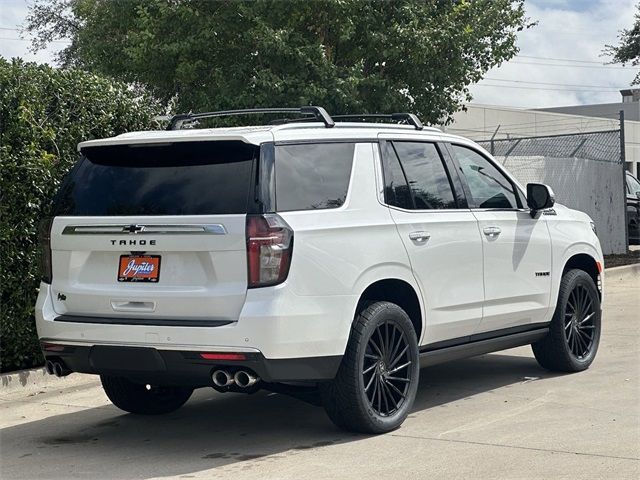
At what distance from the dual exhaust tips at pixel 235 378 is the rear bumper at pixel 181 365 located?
1.1 inches

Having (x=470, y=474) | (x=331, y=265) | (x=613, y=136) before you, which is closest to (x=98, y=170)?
(x=331, y=265)

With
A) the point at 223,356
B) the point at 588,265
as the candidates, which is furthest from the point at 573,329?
the point at 223,356

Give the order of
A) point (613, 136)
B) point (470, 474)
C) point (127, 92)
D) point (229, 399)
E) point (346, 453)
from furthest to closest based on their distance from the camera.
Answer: point (613, 136) → point (127, 92) → point (229, 399) → point (346, 453) → point (470, 474)

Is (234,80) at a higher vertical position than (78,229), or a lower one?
higher

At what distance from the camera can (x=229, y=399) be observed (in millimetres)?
8469

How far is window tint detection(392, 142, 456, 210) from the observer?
7.46 meters

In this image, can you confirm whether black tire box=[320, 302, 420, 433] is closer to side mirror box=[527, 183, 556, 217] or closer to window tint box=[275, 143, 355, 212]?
window tint box=[275, 143, 355, 212]

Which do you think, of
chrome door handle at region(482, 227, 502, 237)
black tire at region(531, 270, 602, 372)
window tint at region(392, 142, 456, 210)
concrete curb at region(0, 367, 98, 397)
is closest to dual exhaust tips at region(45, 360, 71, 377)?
concrete curb at region(0, 367, 98, 397)

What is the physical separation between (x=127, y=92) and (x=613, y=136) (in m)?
13.0

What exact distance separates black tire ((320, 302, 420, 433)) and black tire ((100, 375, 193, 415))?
1628 millimetres

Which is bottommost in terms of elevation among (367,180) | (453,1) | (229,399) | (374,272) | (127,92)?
(229,399)

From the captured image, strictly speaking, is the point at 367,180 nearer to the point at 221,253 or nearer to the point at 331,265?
the point at 331,265

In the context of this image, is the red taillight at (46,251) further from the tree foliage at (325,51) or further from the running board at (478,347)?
the tree foliage at (325,51)

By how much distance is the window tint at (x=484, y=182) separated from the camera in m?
8.09
